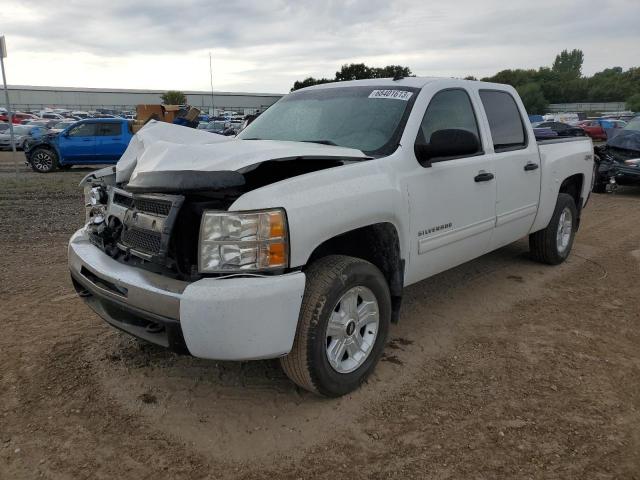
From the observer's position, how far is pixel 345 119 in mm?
3836

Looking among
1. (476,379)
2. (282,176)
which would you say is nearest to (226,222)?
(282,176)

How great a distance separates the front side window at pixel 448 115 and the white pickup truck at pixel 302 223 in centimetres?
2

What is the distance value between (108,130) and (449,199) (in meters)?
14.1

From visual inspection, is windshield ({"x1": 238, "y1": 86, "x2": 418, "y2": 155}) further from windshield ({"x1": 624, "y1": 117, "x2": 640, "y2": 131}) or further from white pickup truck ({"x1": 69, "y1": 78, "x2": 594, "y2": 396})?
windshield ({"x1": 624, "y1": 117, "x2": 640, "y2": 131})

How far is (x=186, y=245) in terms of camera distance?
2.73 meters

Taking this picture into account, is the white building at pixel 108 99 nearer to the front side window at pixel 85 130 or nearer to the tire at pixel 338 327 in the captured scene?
the front side window at pixel 85 130

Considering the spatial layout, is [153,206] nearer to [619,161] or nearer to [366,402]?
[366,402]

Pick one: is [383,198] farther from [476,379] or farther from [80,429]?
[80,429]

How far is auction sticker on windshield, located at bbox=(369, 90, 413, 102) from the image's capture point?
12.4 feet

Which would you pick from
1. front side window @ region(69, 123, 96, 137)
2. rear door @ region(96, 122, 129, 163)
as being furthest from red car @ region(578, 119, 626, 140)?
front side window @ region(69, 123, 96, 137)

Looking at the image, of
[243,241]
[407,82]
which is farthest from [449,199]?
[243,241]

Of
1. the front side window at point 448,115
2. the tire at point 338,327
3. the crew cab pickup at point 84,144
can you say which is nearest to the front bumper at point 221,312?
the tire at point 338,327

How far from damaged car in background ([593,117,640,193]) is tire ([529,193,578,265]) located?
591 cm

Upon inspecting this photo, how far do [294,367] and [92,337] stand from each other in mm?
1878
